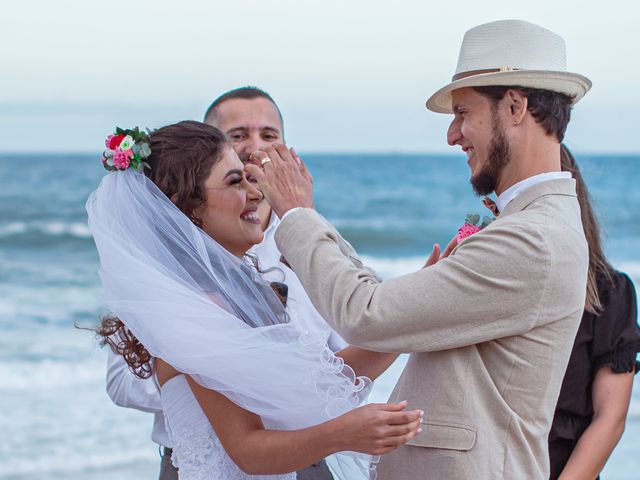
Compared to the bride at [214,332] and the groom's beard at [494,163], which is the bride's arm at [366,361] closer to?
the bride at [214,332]

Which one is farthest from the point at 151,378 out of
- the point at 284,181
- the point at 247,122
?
the point at 284,181

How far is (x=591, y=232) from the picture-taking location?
345cm

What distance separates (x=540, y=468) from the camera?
2668 mm

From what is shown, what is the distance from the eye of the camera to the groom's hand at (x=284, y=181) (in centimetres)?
264

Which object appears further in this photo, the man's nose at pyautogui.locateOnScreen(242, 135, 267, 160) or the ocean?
the ocean

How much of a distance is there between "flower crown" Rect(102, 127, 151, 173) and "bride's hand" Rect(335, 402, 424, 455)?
3.53 feet

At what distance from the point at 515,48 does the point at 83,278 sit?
13.0 meters

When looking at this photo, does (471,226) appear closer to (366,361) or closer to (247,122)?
(366,361)

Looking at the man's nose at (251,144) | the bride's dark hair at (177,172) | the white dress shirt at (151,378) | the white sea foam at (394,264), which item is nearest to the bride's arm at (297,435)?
the bride's dark hair at (177,172)

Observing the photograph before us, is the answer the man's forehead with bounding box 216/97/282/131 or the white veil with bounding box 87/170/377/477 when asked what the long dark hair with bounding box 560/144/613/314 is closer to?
the white veil with bounding box 87/170/377/477

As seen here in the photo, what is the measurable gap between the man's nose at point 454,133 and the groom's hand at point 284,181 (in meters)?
0.50

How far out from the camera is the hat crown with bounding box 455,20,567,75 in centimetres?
275

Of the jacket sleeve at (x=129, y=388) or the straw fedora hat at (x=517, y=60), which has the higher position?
the straw fedora hat at (x=517, y=60)

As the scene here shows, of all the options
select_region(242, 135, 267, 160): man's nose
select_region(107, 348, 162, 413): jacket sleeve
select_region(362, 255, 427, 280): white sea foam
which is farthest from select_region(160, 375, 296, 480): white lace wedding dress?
select_region(362, 255, 427, 280): white sea foam
